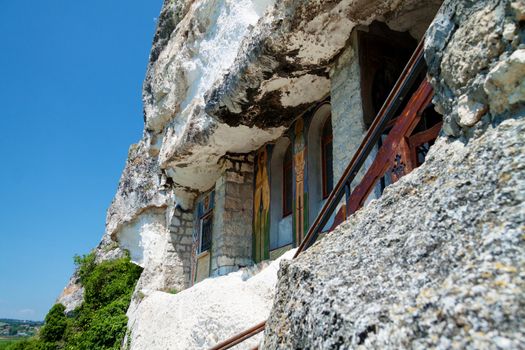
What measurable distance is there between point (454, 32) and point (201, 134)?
19.6ft

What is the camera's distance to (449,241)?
1.37 m

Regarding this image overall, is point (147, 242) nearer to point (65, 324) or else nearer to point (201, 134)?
point (65, 324)

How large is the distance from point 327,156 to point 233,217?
2.44 m

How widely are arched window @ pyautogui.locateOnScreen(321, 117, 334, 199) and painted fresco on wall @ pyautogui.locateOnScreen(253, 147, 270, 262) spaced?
4.82 ft

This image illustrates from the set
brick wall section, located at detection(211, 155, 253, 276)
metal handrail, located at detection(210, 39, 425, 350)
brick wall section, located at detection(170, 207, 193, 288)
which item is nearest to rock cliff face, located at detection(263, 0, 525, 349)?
metal handrail, located at detection(210, 39, 425, 350)

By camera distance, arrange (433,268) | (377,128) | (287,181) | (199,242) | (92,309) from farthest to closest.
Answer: (92,309), (199,242), (287,181), (377,128), (433,268)

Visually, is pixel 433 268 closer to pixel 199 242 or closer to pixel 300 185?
pixel 300 185

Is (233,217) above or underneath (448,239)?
above

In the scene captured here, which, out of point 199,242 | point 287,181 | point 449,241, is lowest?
point 449,241

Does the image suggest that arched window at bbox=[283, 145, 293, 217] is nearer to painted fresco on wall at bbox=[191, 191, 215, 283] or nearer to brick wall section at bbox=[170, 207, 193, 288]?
painted fresco on wall at bbox=[191, 191, 215, 283]

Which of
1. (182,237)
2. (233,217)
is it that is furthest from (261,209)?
(182,237)

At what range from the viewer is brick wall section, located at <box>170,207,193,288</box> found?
10430 millimetres

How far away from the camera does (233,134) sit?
7.57 meters

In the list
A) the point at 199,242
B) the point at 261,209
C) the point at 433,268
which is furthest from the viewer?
the point at 199,242
